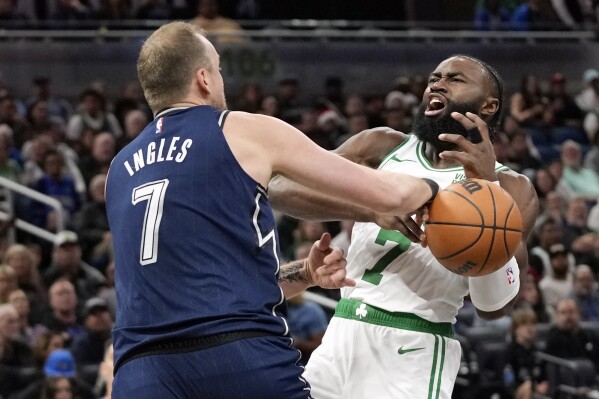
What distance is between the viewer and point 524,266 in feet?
18.0

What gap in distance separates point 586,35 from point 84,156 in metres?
9.51

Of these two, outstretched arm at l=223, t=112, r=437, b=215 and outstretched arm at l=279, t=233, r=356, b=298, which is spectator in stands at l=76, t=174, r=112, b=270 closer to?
outstretched arm at l=279, t=233, r=356, b=298

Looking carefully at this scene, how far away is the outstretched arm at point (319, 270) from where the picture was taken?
4676 mm

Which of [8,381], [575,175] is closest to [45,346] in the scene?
[8,381]

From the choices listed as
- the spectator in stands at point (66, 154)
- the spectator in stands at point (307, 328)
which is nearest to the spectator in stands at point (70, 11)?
the spectator in stands at point (66, 154)

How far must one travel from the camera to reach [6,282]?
34.2ft

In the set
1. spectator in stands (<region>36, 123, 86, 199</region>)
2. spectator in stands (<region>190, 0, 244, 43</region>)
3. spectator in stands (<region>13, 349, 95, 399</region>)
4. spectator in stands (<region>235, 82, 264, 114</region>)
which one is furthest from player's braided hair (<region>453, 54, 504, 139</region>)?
spectator in stands (<region>190, 0, 244, 43</region>)

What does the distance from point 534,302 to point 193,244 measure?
8.84m

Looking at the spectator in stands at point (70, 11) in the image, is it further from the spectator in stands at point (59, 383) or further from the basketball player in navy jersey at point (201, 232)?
the basketball player in navy jersey at point (201, 232)

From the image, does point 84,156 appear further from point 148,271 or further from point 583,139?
point 148,271

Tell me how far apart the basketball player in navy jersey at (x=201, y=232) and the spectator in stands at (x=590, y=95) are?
14.4m

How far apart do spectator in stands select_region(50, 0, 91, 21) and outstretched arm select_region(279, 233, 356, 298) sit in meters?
12.1

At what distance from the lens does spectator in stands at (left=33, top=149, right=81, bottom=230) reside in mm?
12500

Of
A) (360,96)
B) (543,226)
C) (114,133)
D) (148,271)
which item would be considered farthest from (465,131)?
(360,96)
